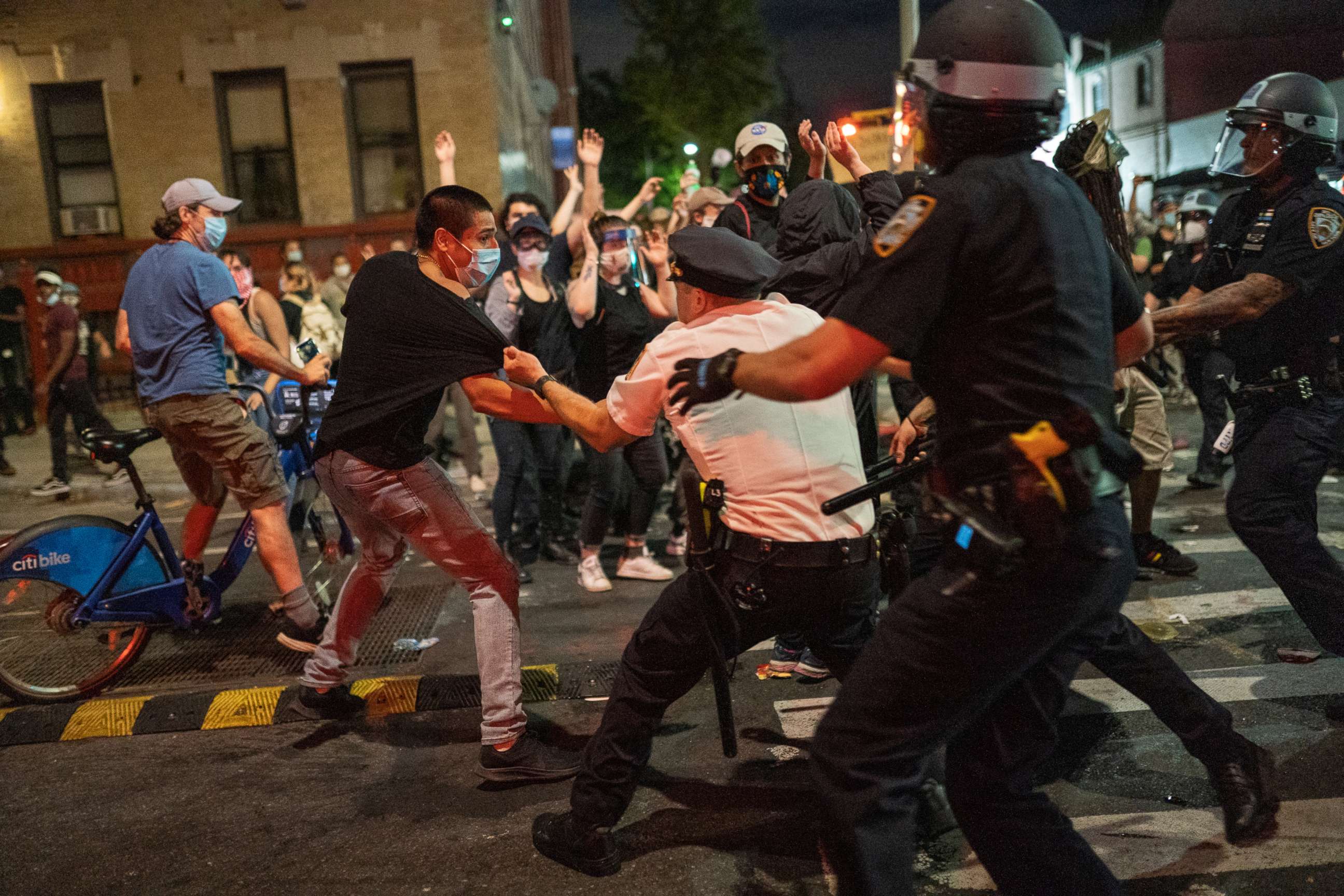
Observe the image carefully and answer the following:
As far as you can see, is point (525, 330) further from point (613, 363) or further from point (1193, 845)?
point (1193, 845)

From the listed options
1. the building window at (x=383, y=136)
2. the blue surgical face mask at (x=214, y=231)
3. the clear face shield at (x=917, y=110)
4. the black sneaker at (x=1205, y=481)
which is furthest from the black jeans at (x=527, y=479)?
the building window at (x=383, y=136)

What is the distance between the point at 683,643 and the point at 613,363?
3.76 metres

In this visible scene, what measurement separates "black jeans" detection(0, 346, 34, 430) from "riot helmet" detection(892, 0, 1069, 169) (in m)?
14.9

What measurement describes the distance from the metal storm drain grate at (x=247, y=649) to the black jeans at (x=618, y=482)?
990mm

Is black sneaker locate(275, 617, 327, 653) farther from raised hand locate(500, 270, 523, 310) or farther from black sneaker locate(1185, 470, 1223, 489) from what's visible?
black sneaker locate(1185, 470, 1223, 489)

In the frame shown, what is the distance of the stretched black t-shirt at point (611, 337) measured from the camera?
6586mm

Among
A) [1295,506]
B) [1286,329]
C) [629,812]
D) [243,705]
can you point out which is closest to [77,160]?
[243,705]

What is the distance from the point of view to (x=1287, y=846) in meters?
3.09

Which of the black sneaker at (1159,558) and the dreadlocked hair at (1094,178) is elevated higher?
the dreadlocked hair at (1094,178)

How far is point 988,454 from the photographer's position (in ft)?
7.11

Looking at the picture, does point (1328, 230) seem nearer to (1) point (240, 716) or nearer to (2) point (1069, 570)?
(2) point (1069, 570)

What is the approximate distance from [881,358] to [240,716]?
3.48 metres

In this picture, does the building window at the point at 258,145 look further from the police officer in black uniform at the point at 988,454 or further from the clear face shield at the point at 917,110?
the police officer in black uniform at the point at 988,454

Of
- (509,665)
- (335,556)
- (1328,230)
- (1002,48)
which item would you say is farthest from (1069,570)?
(335,556)
